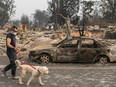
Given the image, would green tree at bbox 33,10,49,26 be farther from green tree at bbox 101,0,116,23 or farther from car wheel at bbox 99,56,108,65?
car wheel at bbox 99,56,108,65

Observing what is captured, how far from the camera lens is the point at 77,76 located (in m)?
13.4

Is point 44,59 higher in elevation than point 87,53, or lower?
lower

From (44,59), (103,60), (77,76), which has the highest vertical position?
(44,59)

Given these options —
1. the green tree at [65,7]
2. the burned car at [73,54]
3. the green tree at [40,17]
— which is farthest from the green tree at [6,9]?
the burned car at [73,54]

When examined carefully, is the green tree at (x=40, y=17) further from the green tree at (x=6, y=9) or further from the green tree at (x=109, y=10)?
the green tree at (x=109, y=10)

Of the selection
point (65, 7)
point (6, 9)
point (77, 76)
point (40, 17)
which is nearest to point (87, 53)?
point (77, 76)

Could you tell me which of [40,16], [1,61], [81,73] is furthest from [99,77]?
[40,16]

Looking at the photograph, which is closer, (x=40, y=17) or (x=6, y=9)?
(x=6, y=9)

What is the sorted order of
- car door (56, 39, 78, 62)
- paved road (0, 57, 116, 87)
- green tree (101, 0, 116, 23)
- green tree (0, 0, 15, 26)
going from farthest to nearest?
green tree (0, 0, 15, 26) → green tree (101, 0, 116, 23) → car door (56, 39, 78, 62) → paved road (0, 57, 116, 87)

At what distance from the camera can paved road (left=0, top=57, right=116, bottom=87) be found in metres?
11.6

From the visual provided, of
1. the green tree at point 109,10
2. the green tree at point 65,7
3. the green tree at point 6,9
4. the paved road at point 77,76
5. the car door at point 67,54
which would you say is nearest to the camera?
the paved road at point 77,76

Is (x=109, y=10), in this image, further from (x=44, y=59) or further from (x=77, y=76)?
(x=77, y=76)

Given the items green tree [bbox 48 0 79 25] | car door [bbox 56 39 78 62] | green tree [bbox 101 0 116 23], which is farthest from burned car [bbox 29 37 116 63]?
green tree [bbox 101 0 116 23]

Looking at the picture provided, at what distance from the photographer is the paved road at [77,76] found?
457 inches
